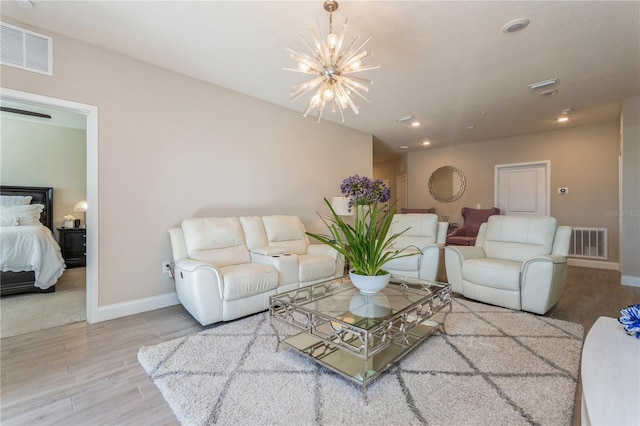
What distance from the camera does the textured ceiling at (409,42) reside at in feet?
6.95

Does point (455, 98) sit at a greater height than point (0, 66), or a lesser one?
greater

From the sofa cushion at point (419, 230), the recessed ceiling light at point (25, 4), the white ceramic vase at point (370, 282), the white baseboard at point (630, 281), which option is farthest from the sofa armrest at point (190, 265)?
the white baseboard at point (630, 281)

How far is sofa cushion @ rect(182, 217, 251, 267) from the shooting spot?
2875mm

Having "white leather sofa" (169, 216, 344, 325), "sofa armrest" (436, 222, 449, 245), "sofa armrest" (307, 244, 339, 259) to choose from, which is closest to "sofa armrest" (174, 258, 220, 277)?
"white leather sofa" (169, 216, 344, 325)

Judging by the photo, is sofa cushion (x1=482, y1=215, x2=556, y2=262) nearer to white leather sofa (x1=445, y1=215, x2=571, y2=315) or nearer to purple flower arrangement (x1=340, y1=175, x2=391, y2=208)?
white leather sofa (x1=445, y1=215, x2=571, y2=315)

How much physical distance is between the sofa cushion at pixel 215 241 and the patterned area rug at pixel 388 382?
2.74 ft

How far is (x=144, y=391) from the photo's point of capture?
1609mm

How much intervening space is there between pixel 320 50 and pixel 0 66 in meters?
2.50

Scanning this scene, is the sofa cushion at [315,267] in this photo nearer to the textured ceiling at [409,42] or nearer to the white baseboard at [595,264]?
the textured ceiling at [409,42]

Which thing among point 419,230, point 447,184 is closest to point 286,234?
point 419,230

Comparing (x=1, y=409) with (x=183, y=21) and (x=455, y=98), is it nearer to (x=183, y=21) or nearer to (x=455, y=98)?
(x=183, y=21)

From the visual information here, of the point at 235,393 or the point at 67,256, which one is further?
the point at 67,256

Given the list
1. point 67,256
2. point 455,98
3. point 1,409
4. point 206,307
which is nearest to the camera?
point 1,409

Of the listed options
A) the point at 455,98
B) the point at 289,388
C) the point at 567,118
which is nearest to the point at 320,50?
the point at 289,388
